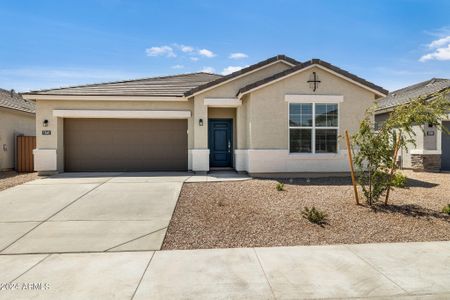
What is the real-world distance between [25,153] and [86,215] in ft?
36.4

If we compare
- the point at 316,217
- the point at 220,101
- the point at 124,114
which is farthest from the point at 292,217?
the point at 124,114

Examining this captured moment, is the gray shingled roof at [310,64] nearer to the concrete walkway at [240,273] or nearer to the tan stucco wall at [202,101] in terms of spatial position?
the tan stucco wall at [202,101]

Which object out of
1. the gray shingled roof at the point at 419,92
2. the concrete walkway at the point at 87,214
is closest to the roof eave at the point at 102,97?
the concrete walkway at the point at 87,214

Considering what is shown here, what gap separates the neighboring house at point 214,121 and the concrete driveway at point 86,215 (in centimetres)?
277

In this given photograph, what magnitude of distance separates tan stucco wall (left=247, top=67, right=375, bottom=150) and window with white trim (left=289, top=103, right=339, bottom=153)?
0.84ft

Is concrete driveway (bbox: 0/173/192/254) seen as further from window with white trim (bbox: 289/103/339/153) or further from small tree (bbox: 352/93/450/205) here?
small tree (bbox: 352/93/450/205)

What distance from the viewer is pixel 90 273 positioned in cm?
421

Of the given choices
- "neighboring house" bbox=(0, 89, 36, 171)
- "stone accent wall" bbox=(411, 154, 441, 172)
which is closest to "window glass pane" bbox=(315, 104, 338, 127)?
"stone accent wall" bbox=(411, 154, 441, 172)

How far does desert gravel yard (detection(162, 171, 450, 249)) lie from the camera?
5.64 metres

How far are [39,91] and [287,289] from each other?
42.5 feet

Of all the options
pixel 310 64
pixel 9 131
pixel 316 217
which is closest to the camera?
pixel 316 217

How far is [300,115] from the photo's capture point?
11.4m

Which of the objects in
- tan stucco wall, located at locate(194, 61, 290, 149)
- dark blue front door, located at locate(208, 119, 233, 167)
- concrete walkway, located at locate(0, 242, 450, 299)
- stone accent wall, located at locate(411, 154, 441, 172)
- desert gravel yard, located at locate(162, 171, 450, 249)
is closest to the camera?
concrete walkway, located at locate(0, 242, 450, 299)

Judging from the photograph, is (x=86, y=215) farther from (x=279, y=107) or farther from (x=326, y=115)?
(x=326, y=115)
